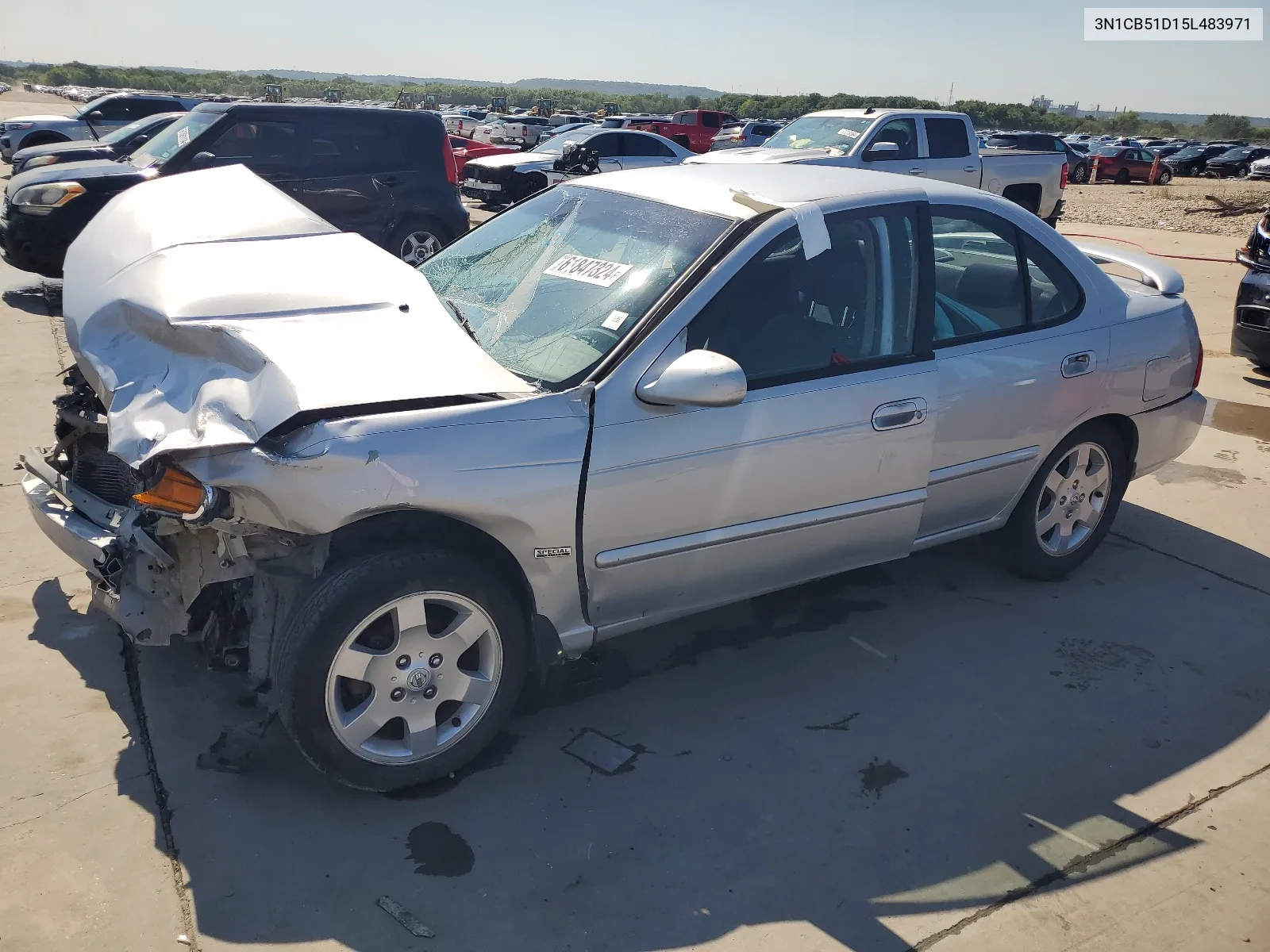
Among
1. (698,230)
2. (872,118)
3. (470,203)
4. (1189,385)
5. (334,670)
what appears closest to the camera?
(334,670)

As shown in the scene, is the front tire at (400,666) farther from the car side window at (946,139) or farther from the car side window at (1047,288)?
the car side window at (946,139)

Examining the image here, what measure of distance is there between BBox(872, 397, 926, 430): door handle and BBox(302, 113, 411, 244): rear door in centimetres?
745

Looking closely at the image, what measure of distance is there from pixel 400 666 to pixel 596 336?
1225 millimetres

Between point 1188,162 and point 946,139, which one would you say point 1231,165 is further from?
point 946,139

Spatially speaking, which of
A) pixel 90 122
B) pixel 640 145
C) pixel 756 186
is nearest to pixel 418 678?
pixel 756 186

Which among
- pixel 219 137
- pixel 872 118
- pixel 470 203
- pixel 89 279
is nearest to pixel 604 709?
pixel 89 279

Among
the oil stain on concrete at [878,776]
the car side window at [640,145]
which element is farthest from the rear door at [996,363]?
the car side window at [640,145]

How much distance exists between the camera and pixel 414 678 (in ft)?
9.82

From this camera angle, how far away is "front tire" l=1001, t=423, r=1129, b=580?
4430mm

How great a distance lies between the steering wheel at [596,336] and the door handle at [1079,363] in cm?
208

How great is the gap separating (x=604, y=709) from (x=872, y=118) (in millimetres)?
11354

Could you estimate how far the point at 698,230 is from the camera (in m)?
3.54

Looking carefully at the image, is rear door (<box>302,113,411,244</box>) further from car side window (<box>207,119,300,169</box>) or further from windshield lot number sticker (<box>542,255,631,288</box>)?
windshield lot number sticker (<box>542,255,631,288</box>)

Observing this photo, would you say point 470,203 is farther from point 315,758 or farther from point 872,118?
point 315,758
